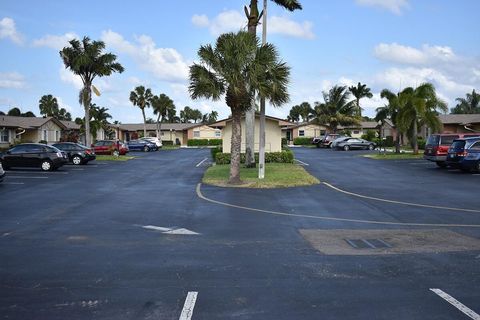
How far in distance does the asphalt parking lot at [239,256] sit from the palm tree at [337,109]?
51182mm

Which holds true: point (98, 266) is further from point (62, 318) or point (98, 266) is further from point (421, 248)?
point (421, 248)

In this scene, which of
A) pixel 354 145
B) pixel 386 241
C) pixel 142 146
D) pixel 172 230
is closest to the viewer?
pixel 386 241

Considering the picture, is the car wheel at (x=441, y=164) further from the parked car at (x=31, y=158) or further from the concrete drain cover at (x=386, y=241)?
the parked car at (x=31, y=158)

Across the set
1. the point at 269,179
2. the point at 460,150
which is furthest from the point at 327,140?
the point at 269,179

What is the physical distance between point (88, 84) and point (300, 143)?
41.5 m

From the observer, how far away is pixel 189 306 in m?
5.73

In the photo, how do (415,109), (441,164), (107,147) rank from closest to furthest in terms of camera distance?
(441,164)
(415,109)
(107,147)

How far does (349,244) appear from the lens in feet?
30.7

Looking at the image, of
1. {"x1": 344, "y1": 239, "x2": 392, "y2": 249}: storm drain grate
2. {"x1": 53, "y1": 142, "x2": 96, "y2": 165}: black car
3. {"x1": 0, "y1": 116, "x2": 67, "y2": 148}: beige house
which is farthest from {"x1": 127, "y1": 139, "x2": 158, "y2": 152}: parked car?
{"x1": 344, "y1": 239, "x2": 392, "y2": 249}: storm drain grate

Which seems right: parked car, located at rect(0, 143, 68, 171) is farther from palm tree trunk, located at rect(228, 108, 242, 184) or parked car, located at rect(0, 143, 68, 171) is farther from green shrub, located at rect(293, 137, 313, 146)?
green shrub, located at rect(293, 137, 313, 146)

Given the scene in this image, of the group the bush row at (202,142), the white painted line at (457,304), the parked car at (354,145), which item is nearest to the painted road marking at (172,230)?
the white painted line at (457,304)

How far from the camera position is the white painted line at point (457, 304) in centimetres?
543

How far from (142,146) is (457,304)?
56828 mm

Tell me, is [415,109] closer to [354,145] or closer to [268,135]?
[268,135]
